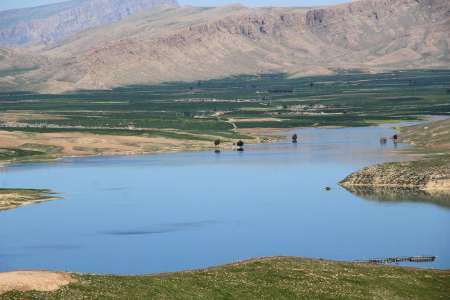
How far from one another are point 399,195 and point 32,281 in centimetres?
6766

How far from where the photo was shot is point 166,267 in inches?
2712

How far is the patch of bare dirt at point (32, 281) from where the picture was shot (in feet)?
141

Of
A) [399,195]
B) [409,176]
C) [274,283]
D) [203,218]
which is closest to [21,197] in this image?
[203,218]

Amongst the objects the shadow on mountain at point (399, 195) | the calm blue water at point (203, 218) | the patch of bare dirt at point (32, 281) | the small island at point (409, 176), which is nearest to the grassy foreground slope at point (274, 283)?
the patch of bare dirt at point (32, 281)

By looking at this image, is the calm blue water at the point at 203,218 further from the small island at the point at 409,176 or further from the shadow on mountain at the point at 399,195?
the small island at the point at 409,176

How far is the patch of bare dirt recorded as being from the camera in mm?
42969

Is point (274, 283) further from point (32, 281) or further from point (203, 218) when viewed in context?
point (203, 218)

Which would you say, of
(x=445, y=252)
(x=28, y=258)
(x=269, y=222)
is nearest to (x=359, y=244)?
(x=445, y=252)

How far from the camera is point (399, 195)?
106 metres

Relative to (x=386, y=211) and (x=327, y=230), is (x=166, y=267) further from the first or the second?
(x=386, y=211)

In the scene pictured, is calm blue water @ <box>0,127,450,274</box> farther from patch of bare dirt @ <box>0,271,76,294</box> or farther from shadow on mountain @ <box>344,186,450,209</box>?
patch of bare dirt @ <box>0,271,76,294</box>

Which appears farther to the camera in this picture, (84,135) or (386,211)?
(84,135)

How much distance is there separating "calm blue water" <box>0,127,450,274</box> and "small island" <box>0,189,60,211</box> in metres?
2.19

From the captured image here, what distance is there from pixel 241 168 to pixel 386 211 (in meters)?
45.2
